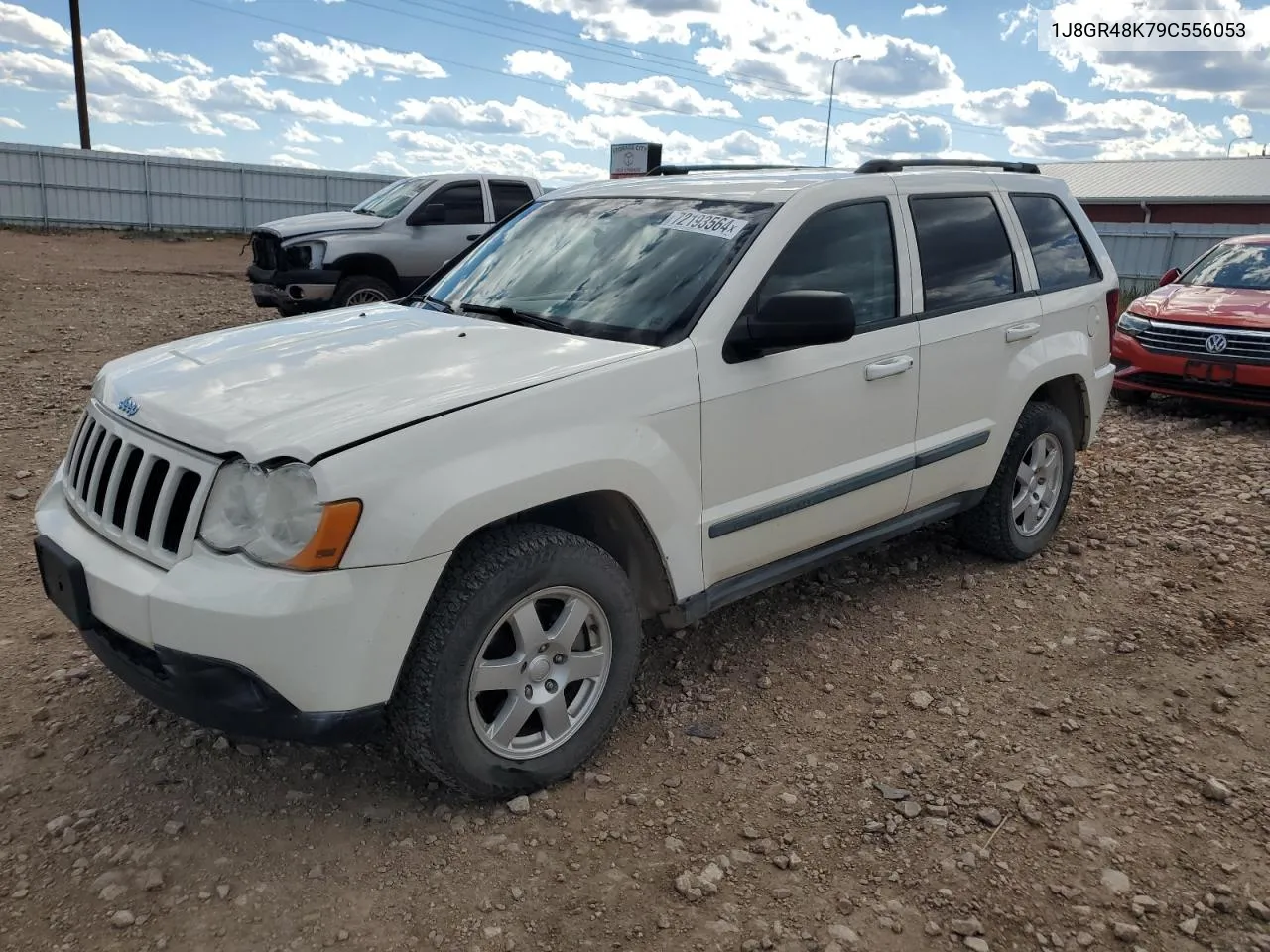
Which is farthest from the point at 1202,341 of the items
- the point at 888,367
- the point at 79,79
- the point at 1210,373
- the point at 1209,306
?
the point at 79,79

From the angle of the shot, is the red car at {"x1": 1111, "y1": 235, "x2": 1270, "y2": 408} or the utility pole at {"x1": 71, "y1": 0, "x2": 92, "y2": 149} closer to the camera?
the red car at {"x1": 1111, "y1": 235, "x2": 1270, "y2": 408}

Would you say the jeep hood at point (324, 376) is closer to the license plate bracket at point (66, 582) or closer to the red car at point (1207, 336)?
the license plate bracket at point (66, 582)

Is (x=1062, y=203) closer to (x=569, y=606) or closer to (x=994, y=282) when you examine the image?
(x=994, y=282)

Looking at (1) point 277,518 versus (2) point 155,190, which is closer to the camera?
(1) point 277,518

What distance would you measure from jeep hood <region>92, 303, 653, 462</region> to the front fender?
0.07 m

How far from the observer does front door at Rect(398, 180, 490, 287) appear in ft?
37.5

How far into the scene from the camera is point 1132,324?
8.73m

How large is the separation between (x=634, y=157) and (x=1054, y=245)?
10.6m

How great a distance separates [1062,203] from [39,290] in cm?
1312

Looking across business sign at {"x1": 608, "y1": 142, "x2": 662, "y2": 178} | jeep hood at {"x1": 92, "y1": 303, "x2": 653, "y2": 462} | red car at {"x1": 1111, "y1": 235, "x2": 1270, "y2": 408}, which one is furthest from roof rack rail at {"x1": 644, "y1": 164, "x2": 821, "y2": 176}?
business sign at {"x1": 608, "y1": 142, "x2": 662, "y2": 178}

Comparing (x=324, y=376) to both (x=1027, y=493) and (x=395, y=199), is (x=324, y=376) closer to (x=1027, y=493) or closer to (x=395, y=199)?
(x=1027, y=493)

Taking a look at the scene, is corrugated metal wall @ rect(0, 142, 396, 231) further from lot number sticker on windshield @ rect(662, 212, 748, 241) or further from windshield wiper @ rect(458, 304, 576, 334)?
lot number sticker on windshield @ rect(662, 212, 748, 241)

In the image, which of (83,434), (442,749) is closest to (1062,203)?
(442,749)

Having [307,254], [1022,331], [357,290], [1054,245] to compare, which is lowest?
[357,290]
